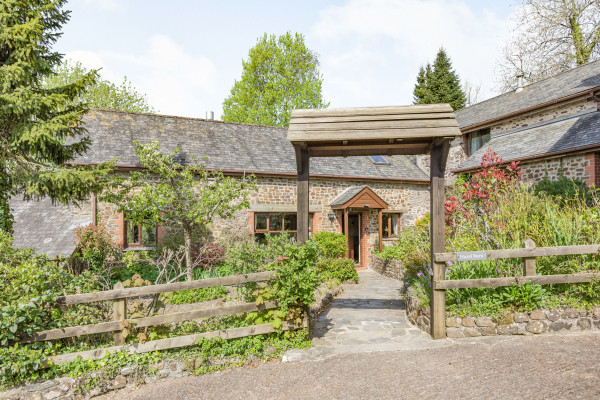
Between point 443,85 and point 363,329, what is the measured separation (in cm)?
2779

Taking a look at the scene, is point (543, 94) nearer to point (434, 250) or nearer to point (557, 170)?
point (557, 170)

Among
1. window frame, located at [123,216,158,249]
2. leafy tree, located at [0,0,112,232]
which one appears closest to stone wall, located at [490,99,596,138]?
window frame, located at [123,216,158,249]

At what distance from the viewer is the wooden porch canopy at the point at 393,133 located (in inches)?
203

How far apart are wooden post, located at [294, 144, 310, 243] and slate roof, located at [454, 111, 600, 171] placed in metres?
9.59

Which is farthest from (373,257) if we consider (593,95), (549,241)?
(593,95)

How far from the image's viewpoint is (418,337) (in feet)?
17.8

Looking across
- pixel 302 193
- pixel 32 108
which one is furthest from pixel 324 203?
pixel 32 108

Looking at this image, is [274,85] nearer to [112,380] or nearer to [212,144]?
[212,144]

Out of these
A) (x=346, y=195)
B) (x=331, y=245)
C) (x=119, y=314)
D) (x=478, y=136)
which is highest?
(x=478, y=136)

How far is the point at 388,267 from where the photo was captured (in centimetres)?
1229

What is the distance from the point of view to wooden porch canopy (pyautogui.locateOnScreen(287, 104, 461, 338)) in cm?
515

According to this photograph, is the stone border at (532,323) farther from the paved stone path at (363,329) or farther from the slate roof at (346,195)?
the slate roof at (346,195)

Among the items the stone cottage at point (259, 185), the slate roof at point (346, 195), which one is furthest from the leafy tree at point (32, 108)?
the slate roof at point (346, 195)

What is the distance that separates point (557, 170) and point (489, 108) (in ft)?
22.1
